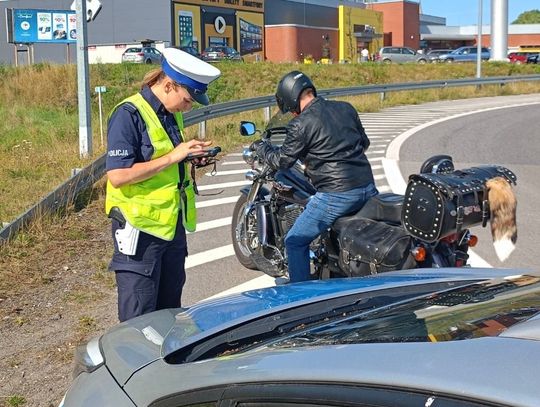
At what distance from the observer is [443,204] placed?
4199 mm

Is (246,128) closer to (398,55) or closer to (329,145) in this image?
(329,145)

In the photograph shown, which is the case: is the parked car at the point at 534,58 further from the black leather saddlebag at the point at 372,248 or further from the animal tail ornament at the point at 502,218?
the animal tail ornament at the point at 502,218

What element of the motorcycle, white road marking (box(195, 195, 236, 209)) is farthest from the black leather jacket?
white road marking (box(195, 195, 236, 209))

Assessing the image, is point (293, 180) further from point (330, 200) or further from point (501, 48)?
point (501, 48)

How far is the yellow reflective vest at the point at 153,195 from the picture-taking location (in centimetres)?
385

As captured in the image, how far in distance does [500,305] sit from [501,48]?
51.9 metres

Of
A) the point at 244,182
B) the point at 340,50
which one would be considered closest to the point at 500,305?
the point at 244,182

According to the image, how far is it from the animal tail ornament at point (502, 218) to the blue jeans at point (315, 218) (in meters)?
1.12

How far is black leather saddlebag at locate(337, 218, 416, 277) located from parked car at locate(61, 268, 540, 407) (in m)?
1.21

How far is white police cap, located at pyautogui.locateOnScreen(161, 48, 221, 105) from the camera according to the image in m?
3.80

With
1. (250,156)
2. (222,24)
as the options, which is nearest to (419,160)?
(250,156)

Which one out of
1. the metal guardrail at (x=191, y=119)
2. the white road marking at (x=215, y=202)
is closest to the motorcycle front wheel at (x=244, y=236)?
the metal guardrail at (x=191, y=119)

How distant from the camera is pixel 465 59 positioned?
60.4m

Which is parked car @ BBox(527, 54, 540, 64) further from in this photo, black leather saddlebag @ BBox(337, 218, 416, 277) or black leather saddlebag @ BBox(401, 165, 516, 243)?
black leather saddlebag @ BBox(401, 165, 516, 243)
